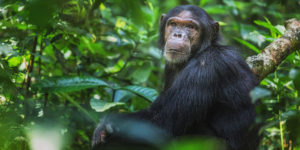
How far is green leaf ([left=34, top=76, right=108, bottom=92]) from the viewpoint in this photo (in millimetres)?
4375

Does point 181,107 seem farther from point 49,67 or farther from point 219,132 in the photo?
point 49,67

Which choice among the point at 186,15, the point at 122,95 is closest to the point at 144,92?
the point at 122,95

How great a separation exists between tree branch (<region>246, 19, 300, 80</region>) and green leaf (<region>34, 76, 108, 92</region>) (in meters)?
2.23

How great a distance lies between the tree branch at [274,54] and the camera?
4543 millimetres

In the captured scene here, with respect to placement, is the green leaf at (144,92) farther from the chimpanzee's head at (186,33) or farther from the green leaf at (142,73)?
the green leaf at (142,73)

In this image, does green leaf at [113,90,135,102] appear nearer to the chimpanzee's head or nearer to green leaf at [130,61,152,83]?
green leaf at [130,61,152,83]

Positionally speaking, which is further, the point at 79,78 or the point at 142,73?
the point at 142,73

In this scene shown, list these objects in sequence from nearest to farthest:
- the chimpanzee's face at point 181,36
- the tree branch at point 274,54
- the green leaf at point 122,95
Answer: the tree branch at point 274,54, the chimpanzee's face at point 181,36, the green leaf at point 122,95

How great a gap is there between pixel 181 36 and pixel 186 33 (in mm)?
147

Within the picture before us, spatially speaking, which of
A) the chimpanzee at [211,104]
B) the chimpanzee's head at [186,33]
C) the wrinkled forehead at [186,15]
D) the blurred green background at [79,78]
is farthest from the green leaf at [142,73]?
the chimpanzee at [211,104]

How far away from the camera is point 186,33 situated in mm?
5059

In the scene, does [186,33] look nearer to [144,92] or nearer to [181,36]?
[181,36]

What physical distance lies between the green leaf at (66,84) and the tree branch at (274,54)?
7.31ft

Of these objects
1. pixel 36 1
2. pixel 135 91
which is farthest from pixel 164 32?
pixel 36 1
